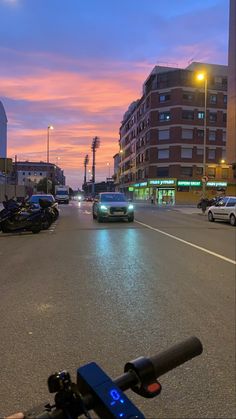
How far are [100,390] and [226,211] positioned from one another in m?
24.5

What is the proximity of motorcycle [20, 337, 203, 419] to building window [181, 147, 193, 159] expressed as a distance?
7293 cm

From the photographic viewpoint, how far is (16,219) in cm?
1864

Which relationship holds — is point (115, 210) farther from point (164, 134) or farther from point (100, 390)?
point (164, 134)

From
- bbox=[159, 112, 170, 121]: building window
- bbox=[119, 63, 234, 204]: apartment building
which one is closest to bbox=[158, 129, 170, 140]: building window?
bbox=[119, 63, 234, 204]: apartment building

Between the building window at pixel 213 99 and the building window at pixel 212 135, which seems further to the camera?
the building window at pixel 212 135

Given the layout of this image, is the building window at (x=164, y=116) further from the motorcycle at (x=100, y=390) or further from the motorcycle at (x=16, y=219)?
the motorcycle at (x=100, y=390)

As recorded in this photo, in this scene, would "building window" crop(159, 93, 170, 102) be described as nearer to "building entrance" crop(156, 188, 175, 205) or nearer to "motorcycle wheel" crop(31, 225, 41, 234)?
"building entrance" crop(156, 188, 175, 205)

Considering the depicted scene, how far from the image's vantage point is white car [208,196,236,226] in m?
24.4

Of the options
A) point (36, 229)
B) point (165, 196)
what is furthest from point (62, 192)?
point (36, 229)

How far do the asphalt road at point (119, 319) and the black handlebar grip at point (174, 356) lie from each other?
2290mm

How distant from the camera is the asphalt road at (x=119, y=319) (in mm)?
4051

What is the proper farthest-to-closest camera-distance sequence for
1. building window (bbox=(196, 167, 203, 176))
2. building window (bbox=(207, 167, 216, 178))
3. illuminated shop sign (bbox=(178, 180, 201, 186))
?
building window (bbox=(207, 167, 216, 178)), building window (bbox=(196, 167, 203, 176)), illuminated shop sign (bbox=(178, 180, 201, 186))

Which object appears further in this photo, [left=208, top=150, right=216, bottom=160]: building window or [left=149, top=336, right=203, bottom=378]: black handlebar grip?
[left=208, top=150, right=216, bottom=160]: building window

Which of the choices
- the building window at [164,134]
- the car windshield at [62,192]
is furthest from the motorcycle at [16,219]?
the building window at [164,134]
